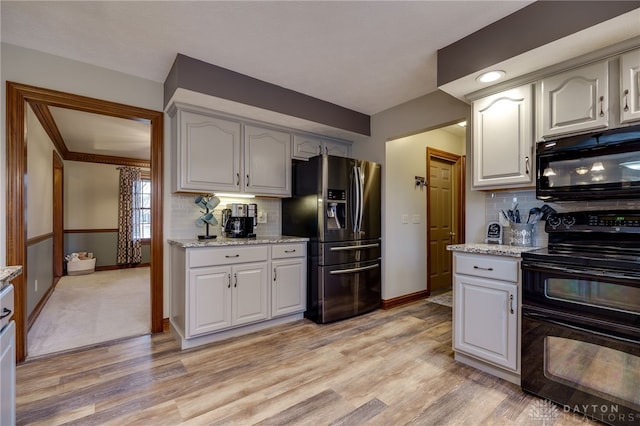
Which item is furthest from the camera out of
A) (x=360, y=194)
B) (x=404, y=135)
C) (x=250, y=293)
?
(x=404, y=135)

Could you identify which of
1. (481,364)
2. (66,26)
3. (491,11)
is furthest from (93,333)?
(491,11)

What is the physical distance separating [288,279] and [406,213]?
6.15 feet

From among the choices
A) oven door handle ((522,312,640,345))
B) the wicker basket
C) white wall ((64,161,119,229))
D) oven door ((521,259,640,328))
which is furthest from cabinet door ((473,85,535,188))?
white wall ((64,161,119,229))

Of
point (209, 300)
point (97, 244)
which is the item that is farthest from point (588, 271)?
point (97, 244)

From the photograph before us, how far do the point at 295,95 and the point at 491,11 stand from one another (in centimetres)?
185

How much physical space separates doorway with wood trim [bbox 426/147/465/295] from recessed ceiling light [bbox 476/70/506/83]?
2.09 m

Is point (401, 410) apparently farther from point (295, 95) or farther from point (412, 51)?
point (295, 95)

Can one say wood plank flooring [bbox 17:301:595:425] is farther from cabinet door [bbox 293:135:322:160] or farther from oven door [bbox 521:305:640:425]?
cabinet door [bbox 293:135:322:160]

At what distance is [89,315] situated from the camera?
137 inches

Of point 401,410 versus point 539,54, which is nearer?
point 401,410

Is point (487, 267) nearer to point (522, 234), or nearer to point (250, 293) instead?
point (522, 234)

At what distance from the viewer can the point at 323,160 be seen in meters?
3.16

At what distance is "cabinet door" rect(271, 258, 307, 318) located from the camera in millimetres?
3094

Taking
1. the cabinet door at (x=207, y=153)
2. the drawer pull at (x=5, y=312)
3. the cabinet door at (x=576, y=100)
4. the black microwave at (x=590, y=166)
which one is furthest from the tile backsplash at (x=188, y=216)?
the cabinet door at (x=576, y=100)
